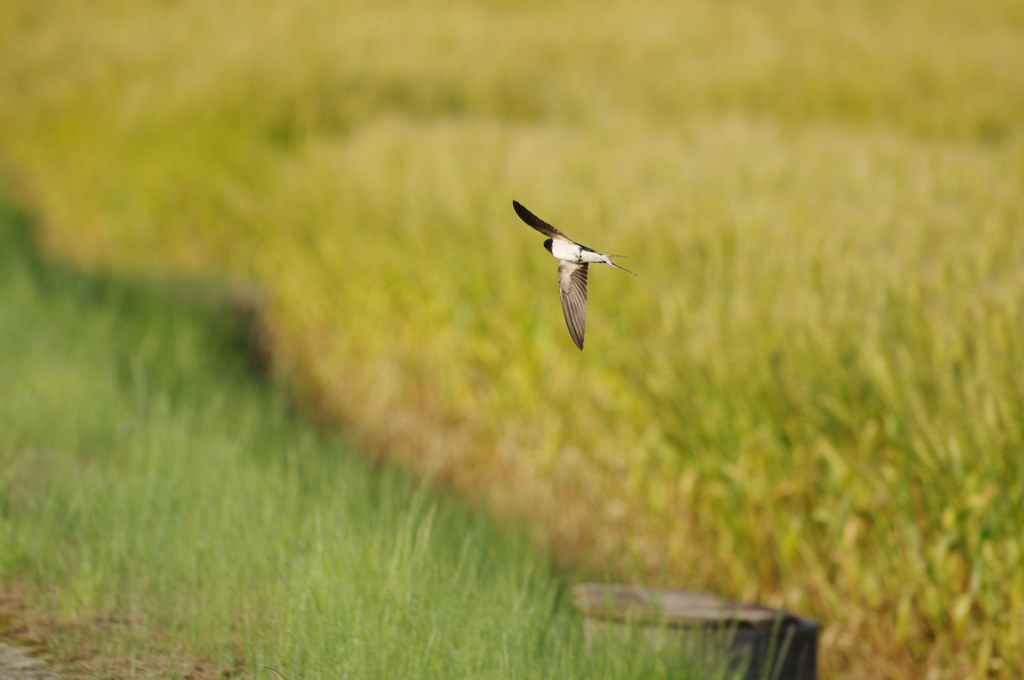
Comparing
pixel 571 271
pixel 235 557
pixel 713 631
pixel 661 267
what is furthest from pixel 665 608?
pixel 571 271

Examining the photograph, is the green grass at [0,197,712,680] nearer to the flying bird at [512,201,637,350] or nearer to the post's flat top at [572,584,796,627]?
the post's flat top at [572,584,796,627]

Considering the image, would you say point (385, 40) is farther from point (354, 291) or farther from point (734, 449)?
point (734, 449)

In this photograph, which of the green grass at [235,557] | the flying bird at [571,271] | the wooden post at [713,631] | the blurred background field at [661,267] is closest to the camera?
the flying bird at [571,271]

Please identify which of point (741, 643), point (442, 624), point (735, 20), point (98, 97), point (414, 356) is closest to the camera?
point (442, 624)

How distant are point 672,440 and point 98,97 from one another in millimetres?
6919

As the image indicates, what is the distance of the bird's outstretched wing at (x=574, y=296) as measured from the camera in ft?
3.24

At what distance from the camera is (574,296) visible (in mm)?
1017

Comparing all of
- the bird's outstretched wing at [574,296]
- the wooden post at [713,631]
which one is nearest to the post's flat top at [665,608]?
the wooden post at [713,631]

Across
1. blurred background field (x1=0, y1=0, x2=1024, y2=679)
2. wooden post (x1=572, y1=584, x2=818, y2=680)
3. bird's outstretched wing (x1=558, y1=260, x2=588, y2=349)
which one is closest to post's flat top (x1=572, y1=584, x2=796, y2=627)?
wooden post (x1=572, y1=584, x2=818, y2=680)

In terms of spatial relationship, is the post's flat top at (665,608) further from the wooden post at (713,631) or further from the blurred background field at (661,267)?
the blurred background field at (661,267)

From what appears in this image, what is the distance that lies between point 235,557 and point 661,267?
1704 mm

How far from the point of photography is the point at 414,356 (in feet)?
15.3

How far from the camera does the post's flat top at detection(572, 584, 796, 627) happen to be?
221 centimetres

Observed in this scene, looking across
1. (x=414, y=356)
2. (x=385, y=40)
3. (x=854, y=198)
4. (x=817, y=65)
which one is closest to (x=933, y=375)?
(x=854, y=198)
